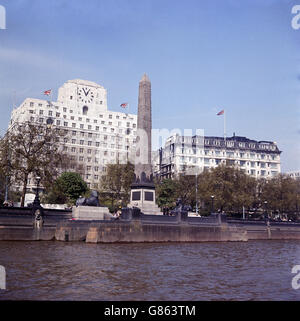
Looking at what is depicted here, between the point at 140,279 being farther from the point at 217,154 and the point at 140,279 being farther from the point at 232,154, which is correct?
the point at 232,154

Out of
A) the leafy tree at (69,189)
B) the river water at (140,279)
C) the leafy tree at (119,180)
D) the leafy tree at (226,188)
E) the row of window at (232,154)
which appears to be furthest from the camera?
the row of window at (232,154)

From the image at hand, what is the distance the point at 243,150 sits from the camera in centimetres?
11256

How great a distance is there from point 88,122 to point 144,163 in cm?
7362

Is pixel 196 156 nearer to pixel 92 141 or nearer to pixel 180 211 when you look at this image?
pixel 92 141

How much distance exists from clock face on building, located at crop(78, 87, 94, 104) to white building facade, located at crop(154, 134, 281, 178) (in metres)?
27.6

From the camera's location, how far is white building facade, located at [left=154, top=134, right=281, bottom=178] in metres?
107

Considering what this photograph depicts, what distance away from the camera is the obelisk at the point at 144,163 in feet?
123

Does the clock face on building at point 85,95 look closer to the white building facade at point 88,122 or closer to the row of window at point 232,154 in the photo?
the white building facade at point 88,122

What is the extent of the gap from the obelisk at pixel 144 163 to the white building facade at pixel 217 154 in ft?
214

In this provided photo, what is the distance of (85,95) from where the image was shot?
11325 cm

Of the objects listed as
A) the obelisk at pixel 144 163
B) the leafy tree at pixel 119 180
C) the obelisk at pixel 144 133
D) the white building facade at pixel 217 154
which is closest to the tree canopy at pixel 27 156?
the obelisk at pixel 144 163

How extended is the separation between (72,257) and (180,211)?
59.6 feet

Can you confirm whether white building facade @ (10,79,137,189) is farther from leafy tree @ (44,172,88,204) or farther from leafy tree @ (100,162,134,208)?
leafy tree @ (100,162,134,208)

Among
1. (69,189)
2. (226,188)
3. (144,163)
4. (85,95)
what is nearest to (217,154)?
(85,95)
